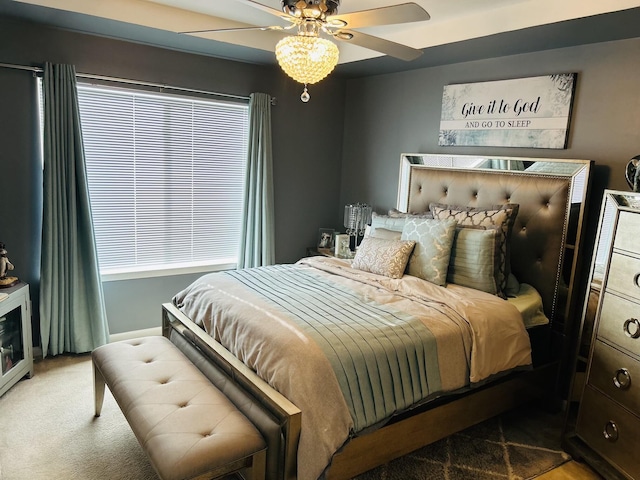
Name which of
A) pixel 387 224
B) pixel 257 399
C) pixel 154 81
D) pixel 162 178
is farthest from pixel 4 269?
pixel 387 224

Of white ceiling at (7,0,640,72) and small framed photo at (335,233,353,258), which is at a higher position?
white ceiling at (7,0,640,72)

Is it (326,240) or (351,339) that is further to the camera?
(326,240)

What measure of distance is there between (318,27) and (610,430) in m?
2.31

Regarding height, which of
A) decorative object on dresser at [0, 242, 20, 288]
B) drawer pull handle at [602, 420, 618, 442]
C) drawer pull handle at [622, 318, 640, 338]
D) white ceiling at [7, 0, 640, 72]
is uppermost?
white ceiling at [7, 0, 640, 72]

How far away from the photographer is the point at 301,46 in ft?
6.32

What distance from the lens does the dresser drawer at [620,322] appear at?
6.73 ft

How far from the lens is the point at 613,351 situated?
2.17 metres

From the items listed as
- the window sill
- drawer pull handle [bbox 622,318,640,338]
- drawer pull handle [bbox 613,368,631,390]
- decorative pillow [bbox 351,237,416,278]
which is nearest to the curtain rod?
the window sill

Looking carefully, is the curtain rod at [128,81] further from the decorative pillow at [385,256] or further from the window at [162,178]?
the decorative pillow at [385,256]

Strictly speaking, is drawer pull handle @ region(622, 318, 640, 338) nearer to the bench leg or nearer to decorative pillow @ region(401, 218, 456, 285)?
decorative pillow @ region(401, 218, 456, 285)

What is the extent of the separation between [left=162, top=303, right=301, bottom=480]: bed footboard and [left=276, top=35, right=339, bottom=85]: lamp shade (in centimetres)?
137

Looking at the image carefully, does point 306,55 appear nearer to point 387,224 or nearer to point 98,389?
point 387,224

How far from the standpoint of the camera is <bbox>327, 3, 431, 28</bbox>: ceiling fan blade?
68.1 inches

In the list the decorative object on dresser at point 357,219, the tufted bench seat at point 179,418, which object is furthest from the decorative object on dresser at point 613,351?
the decorative object on dresser at point 357,219
